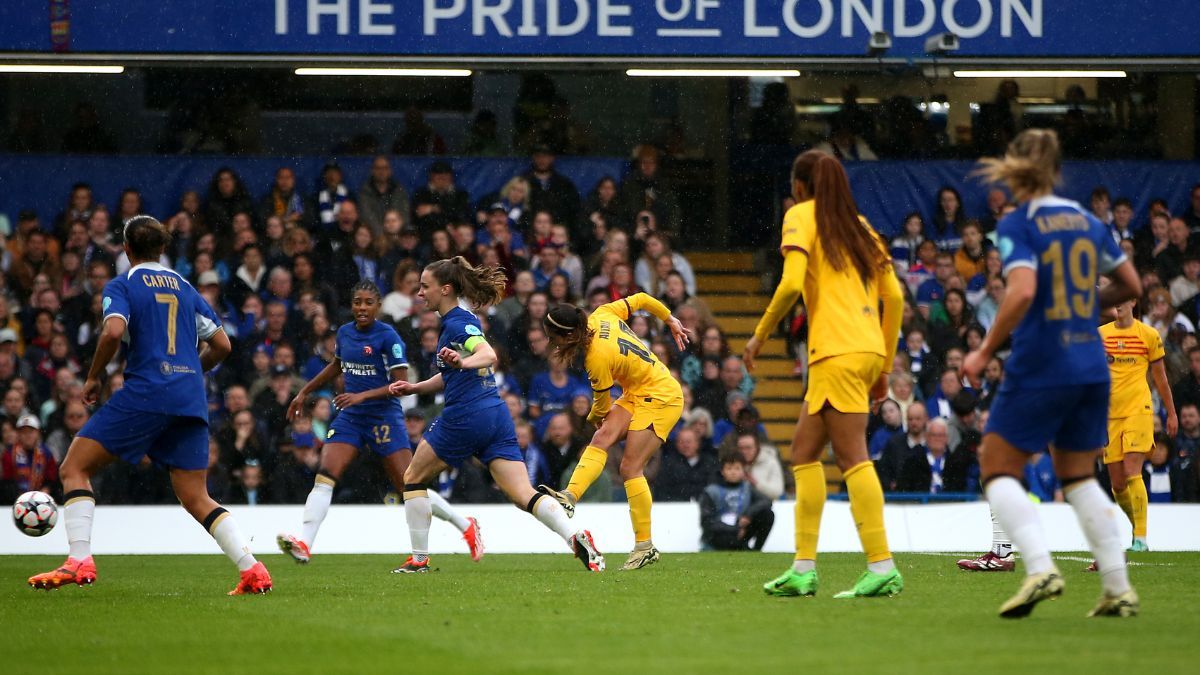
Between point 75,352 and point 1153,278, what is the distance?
42.1 ft

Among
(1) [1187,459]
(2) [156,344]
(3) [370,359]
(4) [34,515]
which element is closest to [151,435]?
(2) [156,344]

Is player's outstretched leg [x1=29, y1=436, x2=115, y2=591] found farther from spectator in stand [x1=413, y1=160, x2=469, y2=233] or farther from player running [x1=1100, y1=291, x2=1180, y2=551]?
spectator in stand [x1=413, y1=160, x2=469, y2=233]

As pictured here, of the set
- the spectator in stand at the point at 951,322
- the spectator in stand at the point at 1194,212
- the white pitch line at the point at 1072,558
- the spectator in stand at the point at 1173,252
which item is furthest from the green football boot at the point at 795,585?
the spectator in stand at the point at 1194,212

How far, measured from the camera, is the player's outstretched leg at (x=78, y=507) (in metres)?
9.31

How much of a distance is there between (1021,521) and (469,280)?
5.33m

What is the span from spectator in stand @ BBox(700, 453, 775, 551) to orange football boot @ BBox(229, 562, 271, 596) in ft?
23.4

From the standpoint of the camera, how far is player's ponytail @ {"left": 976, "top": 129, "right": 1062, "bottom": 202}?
7.30 metres

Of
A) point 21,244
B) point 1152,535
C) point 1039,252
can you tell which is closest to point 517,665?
point 1039,252

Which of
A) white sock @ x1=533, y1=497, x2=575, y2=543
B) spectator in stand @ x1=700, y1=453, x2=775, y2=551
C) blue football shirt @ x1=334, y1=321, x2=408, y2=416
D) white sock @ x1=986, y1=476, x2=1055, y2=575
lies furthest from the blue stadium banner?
white sock @ x1=986, y1=476, x2=1055, y2=575

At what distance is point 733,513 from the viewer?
15930 millimetres

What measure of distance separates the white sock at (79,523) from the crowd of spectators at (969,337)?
9.72 metres

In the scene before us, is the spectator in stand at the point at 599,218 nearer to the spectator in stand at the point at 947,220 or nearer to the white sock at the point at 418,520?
the spectator in stand at the point at 947,220

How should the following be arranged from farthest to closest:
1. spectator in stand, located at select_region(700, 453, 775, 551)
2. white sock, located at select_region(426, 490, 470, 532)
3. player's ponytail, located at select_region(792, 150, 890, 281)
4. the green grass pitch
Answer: spectator in stand, located at select_region(700, 453, 775, 551) → white sock, located at select_region(426, 490, 470, 532) → player's ponytail, located at select_region(792, 150, 890, 281) → the green grass pitch

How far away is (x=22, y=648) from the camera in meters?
6.92
